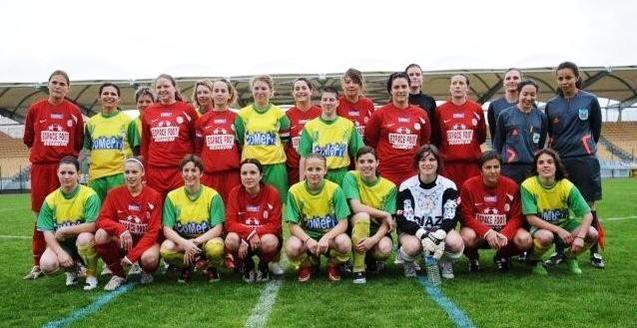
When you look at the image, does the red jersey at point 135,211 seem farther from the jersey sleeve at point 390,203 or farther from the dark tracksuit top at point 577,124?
the dark tracksuit top at point 577,124

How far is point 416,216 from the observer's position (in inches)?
185

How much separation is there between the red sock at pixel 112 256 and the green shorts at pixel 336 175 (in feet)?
6.18

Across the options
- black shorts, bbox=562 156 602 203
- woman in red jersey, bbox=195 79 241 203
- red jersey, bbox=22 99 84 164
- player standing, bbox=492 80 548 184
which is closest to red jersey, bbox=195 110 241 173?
woman in red jersey, bbox=195 79 241 203

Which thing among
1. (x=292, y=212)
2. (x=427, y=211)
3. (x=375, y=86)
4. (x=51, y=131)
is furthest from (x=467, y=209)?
(x=375, y=86)

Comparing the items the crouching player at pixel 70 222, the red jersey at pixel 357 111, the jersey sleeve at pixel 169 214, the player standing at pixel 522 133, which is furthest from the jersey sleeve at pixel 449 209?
the crouching player at pixel 70 222

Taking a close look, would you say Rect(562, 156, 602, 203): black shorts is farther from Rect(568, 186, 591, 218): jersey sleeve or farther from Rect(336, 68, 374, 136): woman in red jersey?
Rect(336, 68, 374, 136): woman in red jersey

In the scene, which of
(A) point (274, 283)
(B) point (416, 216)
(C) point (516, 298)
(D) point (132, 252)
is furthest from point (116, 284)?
(C) point (516, 298)

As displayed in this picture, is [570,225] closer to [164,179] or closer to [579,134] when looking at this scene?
[579,134]

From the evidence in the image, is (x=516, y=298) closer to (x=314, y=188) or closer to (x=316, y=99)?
(x=314, y=188)

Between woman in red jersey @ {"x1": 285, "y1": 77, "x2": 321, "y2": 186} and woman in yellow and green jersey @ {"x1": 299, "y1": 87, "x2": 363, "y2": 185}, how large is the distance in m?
0.38

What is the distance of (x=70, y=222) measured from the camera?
187 inches

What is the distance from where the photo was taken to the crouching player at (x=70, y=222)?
178 inches

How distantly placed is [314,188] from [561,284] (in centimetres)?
203

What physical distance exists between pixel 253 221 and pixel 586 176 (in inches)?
118
